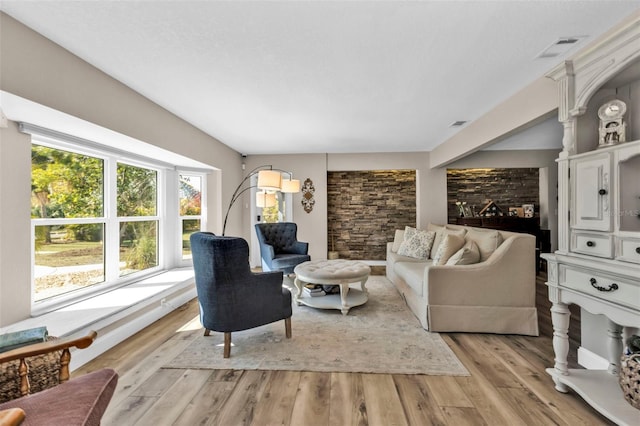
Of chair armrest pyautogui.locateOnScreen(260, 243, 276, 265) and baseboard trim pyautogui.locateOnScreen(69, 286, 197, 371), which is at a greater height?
chair armrest pyautogui.locateOnScreen(260, 243, 276, 265)

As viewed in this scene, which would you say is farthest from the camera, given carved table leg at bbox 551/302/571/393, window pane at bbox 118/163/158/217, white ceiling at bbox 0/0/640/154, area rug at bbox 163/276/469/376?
window pane at bbox 118/163/158/217

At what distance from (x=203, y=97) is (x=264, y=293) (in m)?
2.02

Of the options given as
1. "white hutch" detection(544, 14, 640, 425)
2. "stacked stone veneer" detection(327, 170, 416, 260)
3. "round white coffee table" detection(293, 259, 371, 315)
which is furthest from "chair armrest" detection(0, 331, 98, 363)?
"stacked stone veneer" detection(327, 170, 416, 260)

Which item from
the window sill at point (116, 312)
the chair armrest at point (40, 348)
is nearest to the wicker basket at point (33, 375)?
the chair armrest at point (40, 348)

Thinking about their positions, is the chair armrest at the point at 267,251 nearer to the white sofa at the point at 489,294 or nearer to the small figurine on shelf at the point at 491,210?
the white sofa at the point at 489,294

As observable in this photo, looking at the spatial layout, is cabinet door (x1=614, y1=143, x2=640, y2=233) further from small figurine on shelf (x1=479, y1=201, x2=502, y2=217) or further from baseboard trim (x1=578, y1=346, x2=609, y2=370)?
small figurine on shelf (x1=479, y1=201, x2=502, y2=217)

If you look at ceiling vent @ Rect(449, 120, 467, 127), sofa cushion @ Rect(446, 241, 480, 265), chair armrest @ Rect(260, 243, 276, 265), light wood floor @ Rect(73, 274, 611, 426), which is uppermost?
ceiling vent @ Rect(449, 120, 467, 127)

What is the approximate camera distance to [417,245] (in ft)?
14.0

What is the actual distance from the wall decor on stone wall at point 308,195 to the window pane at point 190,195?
79.2 inches

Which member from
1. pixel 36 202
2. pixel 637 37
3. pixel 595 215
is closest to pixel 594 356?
pixel 595 215

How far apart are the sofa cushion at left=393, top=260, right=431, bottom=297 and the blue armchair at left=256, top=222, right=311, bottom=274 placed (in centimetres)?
149

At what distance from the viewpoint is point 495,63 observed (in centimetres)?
215

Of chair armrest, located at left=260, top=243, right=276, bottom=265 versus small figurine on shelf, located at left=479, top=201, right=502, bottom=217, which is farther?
small figurine on shelf, located at left=479, top=201, right=502, bottom=217

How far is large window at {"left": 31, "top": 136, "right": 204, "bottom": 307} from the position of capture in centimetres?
250
